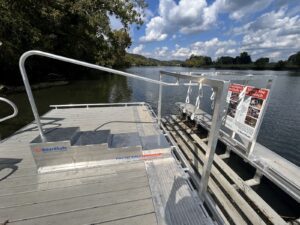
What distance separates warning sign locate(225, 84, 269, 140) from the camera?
3887 millimetres

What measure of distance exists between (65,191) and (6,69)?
19737 millimetres

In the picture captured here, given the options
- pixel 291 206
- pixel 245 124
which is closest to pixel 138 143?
pixel 245 124

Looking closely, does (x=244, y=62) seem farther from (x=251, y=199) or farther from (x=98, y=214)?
(x=98, y=214)

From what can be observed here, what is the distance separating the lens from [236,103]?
459cm

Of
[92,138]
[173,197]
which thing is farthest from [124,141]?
[173,197]

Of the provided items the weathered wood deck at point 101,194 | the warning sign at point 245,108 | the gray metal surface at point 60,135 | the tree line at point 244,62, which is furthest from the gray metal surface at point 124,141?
the tree line at point 244,62

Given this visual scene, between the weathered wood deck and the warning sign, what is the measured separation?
2.13 metres

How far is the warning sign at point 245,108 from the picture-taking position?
12.8 feet

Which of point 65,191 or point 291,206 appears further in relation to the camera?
point 291,206

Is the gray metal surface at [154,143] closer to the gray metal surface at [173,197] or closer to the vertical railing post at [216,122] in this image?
the gray metal surface at [173,197]

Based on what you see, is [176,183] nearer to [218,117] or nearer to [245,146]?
[218,117]

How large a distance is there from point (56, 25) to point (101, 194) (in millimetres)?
18230

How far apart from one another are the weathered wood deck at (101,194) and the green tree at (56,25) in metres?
12.9

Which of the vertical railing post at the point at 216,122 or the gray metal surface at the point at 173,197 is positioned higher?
the vertical railing post at the point at 216,122
